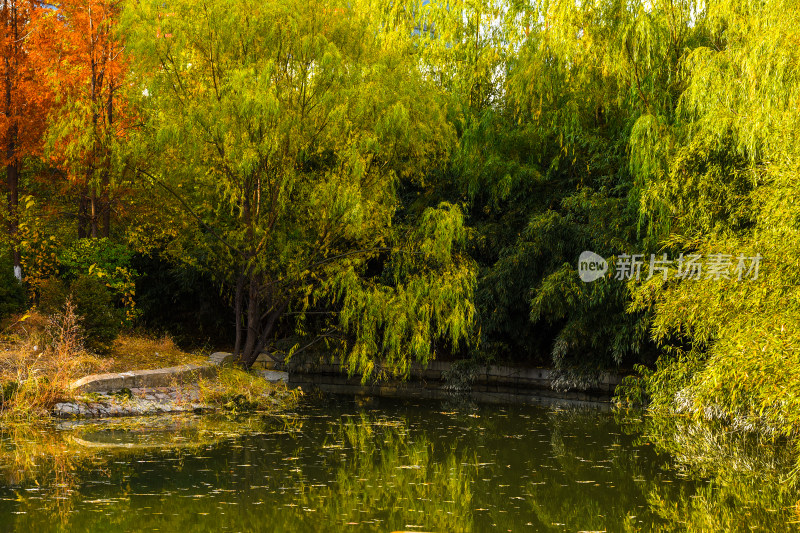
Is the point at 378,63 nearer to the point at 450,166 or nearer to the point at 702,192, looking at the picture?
the point at 450,166

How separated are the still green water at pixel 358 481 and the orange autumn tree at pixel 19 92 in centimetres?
739

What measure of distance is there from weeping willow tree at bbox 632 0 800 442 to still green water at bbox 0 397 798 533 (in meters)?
1.15

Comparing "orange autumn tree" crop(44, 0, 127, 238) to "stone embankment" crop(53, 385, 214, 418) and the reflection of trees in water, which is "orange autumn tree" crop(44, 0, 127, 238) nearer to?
"stone embankment" crop(53, 385, 214, 418)

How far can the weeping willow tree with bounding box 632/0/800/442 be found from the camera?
9156 millimetres

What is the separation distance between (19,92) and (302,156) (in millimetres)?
5939

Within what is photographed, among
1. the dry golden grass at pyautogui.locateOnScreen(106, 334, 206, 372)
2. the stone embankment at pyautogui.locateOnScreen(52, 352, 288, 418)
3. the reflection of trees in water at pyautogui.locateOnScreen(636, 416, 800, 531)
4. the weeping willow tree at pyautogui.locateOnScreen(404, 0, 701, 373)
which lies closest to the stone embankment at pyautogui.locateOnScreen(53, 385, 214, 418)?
the stone embankment at pyautogui.locateOnScreen(52, 352, 288, 418)

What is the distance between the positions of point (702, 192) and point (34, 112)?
40.6 feet

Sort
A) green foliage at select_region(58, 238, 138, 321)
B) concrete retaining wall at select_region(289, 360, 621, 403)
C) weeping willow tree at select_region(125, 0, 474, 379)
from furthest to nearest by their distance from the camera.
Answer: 1. concrete retaining wall at select_region(289, 360, 621, 403)
2. green foliage at select_region(58, 238, 138, 321)
3. weeping willow tree at select_region(125, 0, 474, 379)

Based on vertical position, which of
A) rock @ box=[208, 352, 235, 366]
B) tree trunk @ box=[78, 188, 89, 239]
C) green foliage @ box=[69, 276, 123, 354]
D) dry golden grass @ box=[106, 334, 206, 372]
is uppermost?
tree trunk @ box=[78, 188, 89, 239]

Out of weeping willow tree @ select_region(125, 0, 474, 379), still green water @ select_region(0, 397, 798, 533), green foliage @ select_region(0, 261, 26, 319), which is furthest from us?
weeping willow tree @ select_region(125, 0, 474, 379)

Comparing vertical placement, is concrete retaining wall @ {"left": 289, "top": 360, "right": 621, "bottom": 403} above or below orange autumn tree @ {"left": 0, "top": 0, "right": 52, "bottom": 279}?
below

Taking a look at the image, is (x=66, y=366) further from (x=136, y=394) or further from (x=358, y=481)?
(x=358, y=481)

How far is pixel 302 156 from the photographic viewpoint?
15.0 metres

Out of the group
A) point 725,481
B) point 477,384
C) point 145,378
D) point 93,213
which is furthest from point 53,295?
point 725,481
